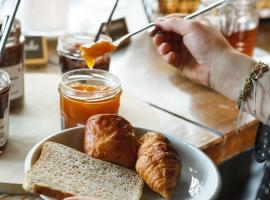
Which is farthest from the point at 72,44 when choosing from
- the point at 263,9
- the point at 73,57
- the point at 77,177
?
the point at 263,9

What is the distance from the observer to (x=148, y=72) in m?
1.57

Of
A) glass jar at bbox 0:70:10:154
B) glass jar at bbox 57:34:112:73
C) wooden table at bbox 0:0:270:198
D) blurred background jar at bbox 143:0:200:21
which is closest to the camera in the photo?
glass jar at bbox 0:70:10:154

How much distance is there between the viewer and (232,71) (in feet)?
4.22

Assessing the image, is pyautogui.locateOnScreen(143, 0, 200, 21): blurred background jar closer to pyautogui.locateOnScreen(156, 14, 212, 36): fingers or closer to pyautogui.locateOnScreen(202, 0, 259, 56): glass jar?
pyautogui.locateOnScreen(202, 0, 259, 56): glass jar

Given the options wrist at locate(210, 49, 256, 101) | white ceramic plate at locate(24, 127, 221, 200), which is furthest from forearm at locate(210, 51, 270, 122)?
white ceramic plate at locate(24, 127, 221, 200)

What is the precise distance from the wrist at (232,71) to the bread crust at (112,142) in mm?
323

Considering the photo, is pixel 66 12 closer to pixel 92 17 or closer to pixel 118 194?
pixel 92 17

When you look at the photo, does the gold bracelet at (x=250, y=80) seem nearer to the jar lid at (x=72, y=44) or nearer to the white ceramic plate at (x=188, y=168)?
the white ceramic plate at (x=188, y=168)

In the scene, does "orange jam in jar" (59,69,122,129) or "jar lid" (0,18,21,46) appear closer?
"orange jam in jar" (59,69,122,129)

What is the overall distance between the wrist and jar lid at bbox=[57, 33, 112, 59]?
0.25 metres

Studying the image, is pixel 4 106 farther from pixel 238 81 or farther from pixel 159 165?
pixel 238 81

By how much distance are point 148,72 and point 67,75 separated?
41 cm

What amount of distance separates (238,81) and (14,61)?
0.46 meters

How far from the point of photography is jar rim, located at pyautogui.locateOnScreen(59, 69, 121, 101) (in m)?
1.15
